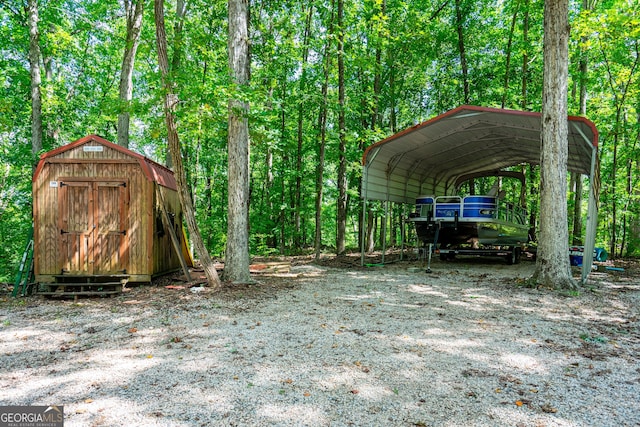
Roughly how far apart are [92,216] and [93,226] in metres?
0.22

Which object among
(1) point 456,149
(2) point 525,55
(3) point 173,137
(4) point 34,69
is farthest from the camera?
(2) point 525,55

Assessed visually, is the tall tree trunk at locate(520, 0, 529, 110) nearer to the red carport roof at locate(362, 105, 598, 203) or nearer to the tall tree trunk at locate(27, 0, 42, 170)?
the red carport roof at locate(362, 105, 598, 203)

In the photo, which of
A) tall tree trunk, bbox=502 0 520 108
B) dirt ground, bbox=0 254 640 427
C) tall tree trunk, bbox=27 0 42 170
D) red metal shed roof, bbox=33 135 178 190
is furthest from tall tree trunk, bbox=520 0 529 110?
tall tree trunk, bbox=27 0 42 170

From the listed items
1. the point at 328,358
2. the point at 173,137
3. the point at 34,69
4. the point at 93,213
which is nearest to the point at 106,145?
the point at 93,213

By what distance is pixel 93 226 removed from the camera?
27.1ft

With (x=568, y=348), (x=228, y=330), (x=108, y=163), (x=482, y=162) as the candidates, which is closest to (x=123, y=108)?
(x=108, y=163)

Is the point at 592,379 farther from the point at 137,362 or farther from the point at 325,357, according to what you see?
the point at 137,362

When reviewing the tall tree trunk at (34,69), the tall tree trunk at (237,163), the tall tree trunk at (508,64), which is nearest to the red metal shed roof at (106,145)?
the tall tree trunk at (237,163)

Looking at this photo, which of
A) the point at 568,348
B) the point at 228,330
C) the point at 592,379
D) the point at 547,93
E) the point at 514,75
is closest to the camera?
the point at 592,379

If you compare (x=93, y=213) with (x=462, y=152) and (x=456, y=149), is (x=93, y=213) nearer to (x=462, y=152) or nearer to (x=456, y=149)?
(x=456, y=149)

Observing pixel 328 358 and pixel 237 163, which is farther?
pixel 237 163

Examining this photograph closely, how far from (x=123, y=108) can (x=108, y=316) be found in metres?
3.90

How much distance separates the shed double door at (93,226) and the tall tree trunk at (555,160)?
8933mm

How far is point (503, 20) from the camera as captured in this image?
1670 centimetres
